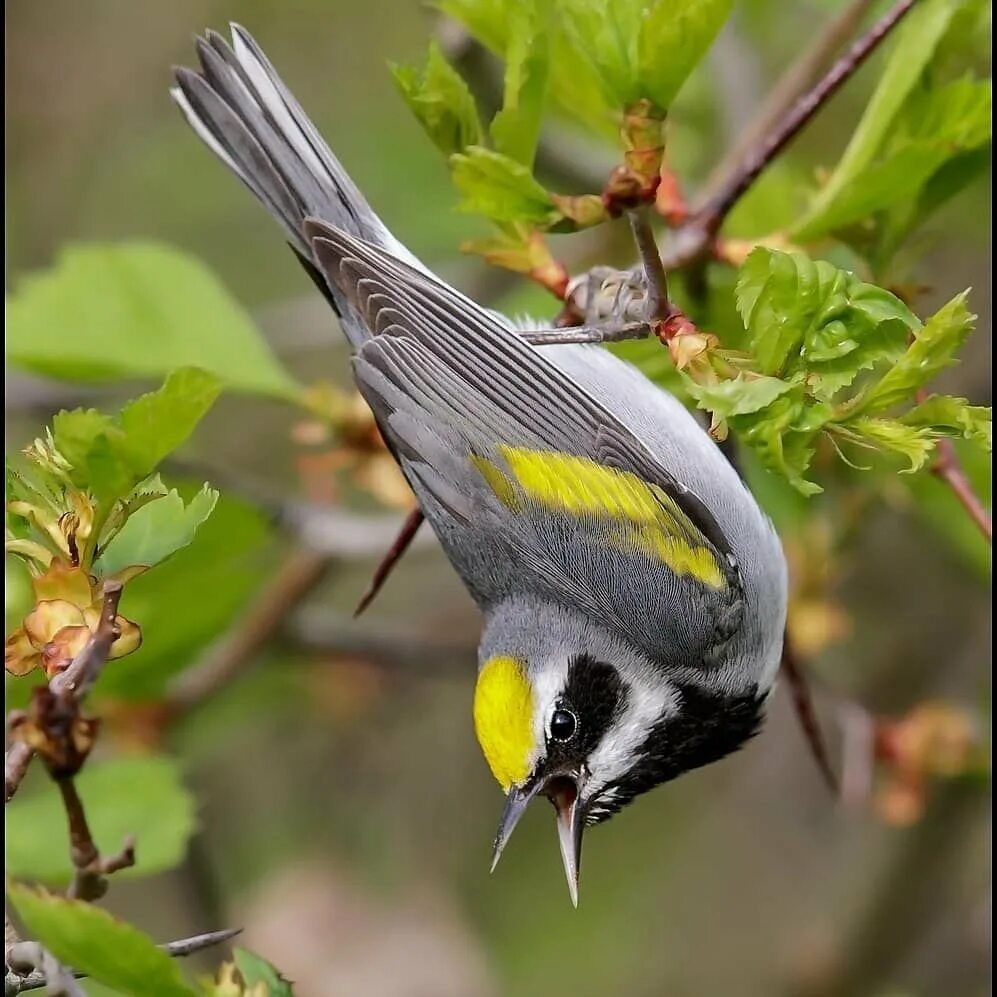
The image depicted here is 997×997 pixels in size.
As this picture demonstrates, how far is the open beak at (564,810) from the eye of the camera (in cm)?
212

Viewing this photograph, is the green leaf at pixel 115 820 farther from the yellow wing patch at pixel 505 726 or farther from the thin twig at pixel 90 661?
the thin twig at pixel 90 661

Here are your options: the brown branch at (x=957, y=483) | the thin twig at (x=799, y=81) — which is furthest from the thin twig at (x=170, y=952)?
the thin twig at (x=799, y=81)

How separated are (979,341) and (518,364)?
197 centimetres

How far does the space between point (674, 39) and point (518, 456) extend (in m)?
0.81

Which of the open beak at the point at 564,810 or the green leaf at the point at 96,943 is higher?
the green leaf at the point at 96,943

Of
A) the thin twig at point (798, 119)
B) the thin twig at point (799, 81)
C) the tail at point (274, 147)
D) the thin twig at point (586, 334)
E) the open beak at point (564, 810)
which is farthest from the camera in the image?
the thin twig at point (799, 81)

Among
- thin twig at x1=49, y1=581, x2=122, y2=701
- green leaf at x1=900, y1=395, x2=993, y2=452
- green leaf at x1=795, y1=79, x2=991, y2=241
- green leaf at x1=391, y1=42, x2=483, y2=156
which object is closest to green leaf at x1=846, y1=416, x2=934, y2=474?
green leaf at x1=900, y1=395, x2=993, y2=452

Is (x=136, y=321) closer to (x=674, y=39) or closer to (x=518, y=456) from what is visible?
(x=518, y=456)

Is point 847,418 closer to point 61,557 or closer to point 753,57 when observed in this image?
point 61,557

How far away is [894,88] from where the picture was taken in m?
2.02

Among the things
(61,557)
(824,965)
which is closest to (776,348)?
(61,557)

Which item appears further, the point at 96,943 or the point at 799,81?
the point at 799,81

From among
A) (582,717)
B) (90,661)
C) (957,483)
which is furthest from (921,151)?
(90,661)

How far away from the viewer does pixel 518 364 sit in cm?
228
